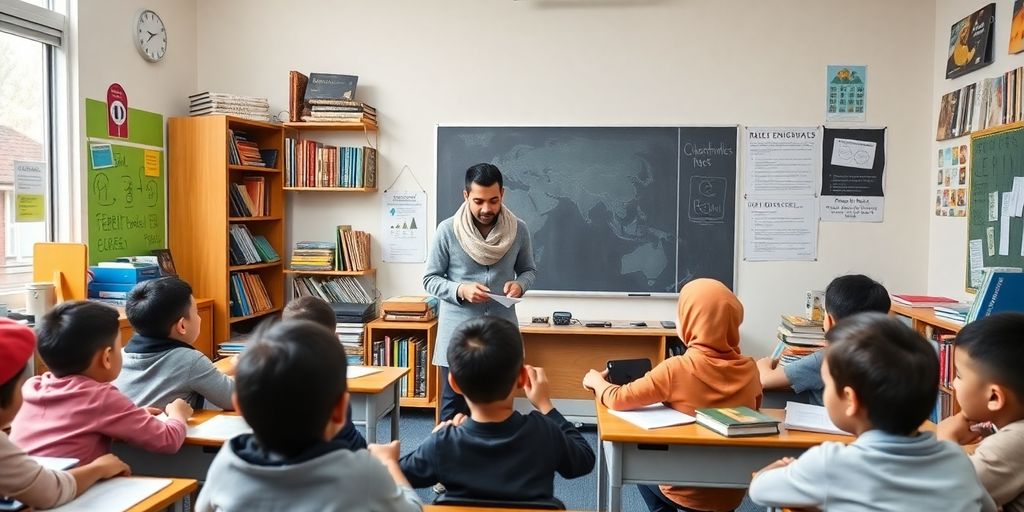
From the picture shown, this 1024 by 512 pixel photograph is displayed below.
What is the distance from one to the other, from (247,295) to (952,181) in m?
4.45

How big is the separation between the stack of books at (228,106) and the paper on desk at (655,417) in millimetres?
3437

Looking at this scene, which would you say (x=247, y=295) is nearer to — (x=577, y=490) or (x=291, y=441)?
(x=577, y=490)

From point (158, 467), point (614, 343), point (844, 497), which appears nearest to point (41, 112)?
point (158, 467)

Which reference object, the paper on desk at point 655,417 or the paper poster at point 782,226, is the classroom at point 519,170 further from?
the paper on desk at point 655,417

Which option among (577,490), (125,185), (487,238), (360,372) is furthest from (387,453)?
(125,185)

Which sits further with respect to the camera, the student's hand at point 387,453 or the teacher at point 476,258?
the teacher at point 476,258

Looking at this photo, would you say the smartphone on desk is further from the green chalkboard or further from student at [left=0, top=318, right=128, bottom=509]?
the green chalkboard

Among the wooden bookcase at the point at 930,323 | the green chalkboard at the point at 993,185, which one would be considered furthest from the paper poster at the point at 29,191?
the green chalkboard at the point at 993,185

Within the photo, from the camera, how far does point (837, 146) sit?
4.82 metres

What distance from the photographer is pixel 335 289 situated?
5145mm

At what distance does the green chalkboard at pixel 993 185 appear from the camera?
3605mm

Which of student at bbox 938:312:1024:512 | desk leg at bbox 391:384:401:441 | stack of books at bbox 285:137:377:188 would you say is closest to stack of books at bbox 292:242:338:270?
stack of books at bbox 285:137:377:188

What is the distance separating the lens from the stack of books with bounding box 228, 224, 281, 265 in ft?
15.8

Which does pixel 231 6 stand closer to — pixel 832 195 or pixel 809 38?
pixel 809 38
